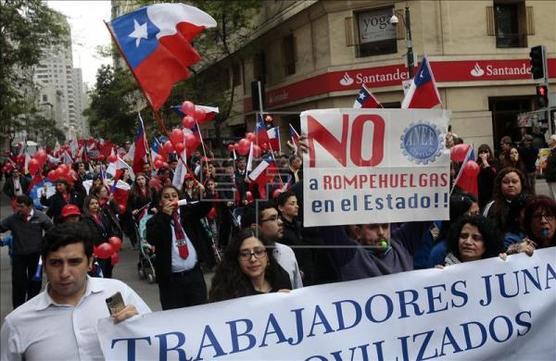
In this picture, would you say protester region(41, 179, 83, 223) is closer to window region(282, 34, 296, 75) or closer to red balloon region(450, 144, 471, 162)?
red balloon region(450, 144, 471, 162)

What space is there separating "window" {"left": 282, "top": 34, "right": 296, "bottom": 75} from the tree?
9.61 meters

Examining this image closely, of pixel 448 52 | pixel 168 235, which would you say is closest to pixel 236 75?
pixel 448 52

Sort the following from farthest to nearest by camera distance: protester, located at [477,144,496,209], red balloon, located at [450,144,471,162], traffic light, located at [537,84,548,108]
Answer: traffic light, located at [537,84,548,108] < protester, located at [477,144,496,209] < red balloon, located at [450,144,471,162]

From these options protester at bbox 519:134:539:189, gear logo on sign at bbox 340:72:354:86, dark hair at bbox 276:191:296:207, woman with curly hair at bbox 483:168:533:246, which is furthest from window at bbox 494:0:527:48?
dark hair at bbox 276:191:296:207

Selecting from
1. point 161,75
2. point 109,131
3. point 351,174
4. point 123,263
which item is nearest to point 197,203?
point 161,75

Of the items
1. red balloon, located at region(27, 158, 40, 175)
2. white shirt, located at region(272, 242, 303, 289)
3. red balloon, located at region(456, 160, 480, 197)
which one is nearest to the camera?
white shirt, located at region(272, 242, 303, 289)

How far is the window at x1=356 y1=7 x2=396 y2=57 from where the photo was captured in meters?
25.8

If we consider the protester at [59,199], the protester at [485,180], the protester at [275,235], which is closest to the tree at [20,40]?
the protester at [59,199]

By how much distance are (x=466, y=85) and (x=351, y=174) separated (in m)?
22.2

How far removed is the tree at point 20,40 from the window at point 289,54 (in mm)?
9614

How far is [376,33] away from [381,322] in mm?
23305

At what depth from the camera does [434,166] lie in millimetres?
4105

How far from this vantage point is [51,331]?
3.03 meters

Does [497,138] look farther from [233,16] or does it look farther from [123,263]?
[123,263]
